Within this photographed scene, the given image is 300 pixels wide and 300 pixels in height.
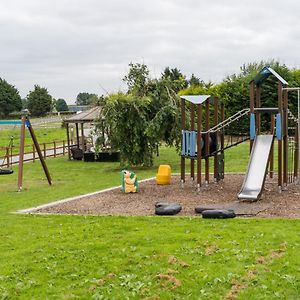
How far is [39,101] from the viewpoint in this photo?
226 feet

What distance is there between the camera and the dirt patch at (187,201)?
30.7 ft

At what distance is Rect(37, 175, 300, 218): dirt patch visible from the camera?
9.37 meters

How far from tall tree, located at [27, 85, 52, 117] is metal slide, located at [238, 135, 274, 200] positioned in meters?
59.0

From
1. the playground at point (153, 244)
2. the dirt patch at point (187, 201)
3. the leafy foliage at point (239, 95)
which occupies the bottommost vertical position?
the dirt patch at point (187, 201)

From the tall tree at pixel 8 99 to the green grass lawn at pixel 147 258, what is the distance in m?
62.4

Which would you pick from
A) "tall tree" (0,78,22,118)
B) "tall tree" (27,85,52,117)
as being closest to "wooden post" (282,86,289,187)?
"tall tree" (27,85,52,117)

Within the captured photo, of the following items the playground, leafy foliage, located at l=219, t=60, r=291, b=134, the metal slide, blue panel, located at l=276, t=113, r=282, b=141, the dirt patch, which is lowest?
the dirt patch

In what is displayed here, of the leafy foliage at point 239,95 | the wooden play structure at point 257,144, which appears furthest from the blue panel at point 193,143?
the leafy foliage at point 239,95

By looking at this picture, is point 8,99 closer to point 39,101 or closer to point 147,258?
point 39,101

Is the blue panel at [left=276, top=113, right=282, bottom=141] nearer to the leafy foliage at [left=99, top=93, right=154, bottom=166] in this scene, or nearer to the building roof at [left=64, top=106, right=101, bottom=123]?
the leafy foliage at [left=99, top=93, right=154, bottom=166]

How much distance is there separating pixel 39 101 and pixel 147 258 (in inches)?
2553

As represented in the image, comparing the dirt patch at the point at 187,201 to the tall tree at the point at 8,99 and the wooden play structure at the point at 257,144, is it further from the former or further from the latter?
the tall tree at the point at 8,99

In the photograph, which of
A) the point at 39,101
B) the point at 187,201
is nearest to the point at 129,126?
the point at 187,201

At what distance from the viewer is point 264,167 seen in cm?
1113
